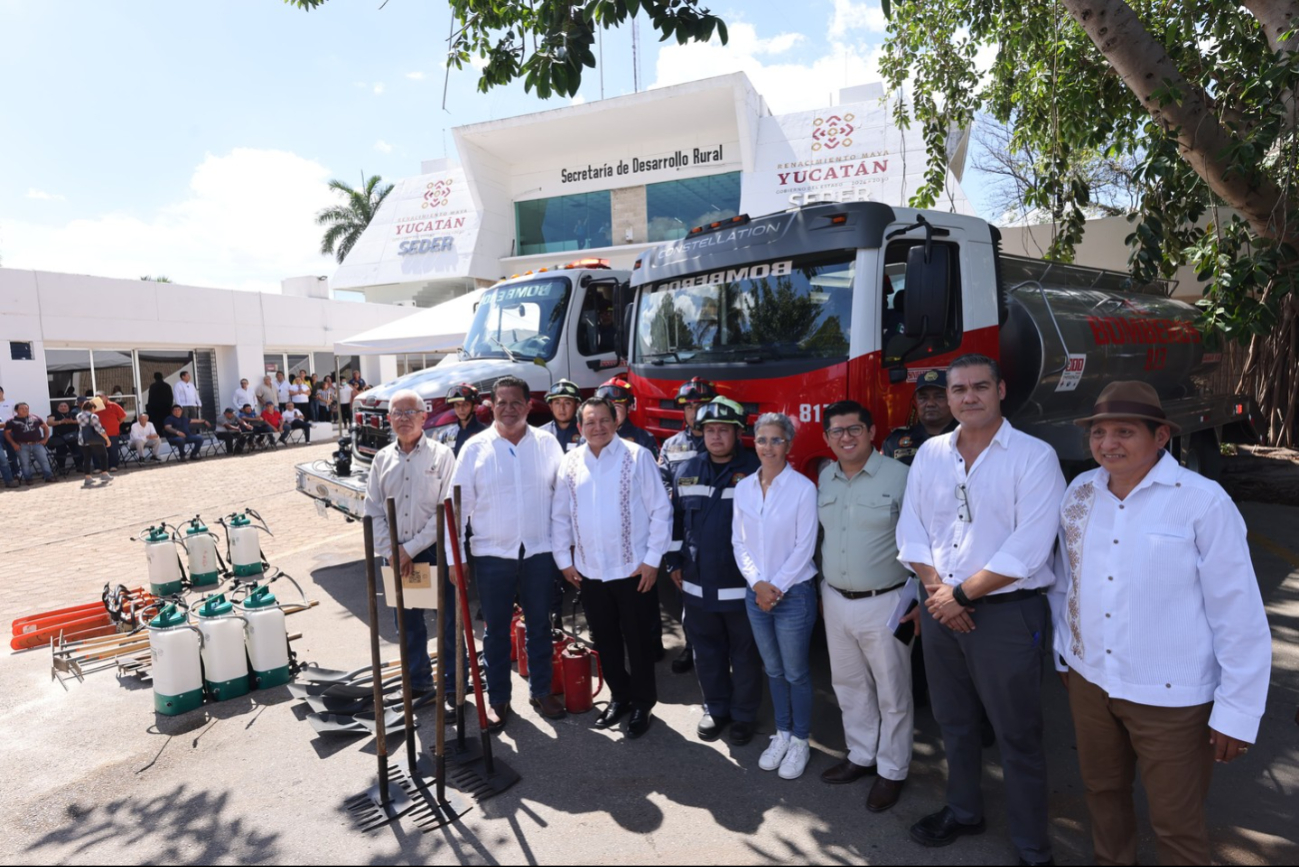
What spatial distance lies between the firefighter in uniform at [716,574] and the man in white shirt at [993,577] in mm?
1124

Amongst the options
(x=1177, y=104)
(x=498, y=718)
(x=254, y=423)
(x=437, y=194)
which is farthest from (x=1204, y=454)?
(x=437, y=194)

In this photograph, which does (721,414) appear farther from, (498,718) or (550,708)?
(498,718)

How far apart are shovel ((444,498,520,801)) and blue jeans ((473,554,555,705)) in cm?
28

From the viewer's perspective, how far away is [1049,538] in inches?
111

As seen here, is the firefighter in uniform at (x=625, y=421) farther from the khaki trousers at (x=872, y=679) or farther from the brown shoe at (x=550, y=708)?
the khaki trousers at (x=872, y=679)

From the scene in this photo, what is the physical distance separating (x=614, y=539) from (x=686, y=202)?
24.0 meters

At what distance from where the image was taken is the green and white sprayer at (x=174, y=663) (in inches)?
181

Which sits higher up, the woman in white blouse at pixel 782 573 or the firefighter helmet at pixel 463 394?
the firefighter helmet at pixel 463 394

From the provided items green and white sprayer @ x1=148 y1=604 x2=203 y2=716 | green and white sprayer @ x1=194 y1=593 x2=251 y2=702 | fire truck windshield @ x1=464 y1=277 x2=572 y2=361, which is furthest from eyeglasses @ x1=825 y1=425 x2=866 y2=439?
fire truck windshield @ x1=464 y1=277 x2=572 y2=361

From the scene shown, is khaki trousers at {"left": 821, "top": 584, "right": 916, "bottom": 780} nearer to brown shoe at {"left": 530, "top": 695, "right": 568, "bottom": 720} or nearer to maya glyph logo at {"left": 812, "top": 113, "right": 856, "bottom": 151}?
brown shoe at {"left": 530, "top": 695, "right": 568, "bottom": 720}

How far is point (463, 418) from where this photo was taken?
21.2 feet

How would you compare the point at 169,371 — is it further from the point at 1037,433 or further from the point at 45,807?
the point at 1037,433

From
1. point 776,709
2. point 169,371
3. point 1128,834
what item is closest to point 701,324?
point 776,709

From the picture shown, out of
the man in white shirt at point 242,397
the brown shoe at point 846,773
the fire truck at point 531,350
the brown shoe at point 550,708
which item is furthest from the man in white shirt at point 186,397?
the brown shoe at point 846,773
